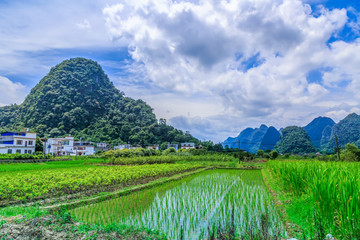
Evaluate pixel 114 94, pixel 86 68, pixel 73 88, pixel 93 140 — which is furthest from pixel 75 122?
pixel 86 68

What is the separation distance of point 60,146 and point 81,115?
19.1 m

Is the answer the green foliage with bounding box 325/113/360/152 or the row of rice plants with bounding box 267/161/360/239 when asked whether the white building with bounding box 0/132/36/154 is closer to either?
the row of rice plants with bounding box 267/161/360/239

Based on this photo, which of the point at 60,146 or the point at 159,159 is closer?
the point at 159,159

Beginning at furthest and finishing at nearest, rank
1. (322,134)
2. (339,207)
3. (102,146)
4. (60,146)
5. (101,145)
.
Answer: (322,134) → (102,146) → (101,145) → (60,146) → (339,207)

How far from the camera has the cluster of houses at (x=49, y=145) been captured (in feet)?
105

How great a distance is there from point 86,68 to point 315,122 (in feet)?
330

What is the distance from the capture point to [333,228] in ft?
11.5

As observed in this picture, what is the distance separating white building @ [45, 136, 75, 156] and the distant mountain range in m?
33.1

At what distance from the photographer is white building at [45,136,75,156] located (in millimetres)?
45344

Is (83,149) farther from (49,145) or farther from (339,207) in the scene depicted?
(339,207)

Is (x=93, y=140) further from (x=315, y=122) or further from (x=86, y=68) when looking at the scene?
(x=315, y=122)

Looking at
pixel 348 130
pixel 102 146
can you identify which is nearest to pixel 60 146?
pixel 102 146

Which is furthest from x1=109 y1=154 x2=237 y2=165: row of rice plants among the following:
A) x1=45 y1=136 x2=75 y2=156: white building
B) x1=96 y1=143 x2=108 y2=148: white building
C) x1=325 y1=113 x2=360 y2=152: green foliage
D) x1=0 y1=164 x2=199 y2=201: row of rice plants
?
x1=325 y1=113 x2=360 y2=152: green foliage

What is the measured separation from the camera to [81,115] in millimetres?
63594
